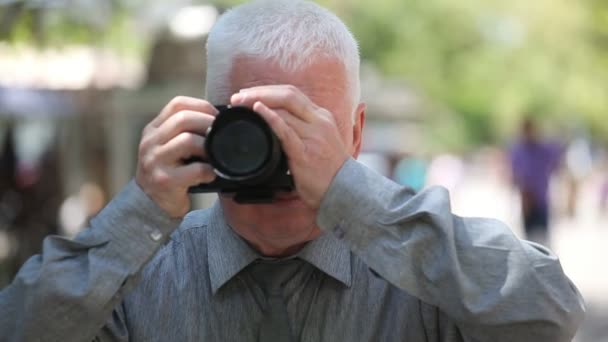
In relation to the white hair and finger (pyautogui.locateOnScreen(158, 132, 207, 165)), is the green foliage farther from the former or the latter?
finger (pyautogui.locateOnScreen(158, 132, 207, 165))

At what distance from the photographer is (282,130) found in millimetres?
1933

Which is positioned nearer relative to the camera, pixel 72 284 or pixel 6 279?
pixel 72 284

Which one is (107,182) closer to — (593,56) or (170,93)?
(170,93)

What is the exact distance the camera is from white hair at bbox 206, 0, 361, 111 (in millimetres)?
2150

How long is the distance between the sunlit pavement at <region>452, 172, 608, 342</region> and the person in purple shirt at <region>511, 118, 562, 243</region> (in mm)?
635

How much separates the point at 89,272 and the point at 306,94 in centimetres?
51

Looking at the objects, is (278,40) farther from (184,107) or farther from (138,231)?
(138,231)

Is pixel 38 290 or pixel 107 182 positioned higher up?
pixel 38 290

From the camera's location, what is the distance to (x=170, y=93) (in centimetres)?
951

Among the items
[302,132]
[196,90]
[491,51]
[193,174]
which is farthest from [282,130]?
[491,51]

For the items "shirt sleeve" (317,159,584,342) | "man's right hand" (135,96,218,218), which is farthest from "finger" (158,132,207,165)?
"shirt sleeve" (317,159,584,342)

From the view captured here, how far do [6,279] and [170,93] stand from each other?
6.64ft

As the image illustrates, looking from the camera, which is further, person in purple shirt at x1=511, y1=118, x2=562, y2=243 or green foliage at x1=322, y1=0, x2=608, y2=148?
green foliage at x1=322, y1=0, x2=608, y2=148

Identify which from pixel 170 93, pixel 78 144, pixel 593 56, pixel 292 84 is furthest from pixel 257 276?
pixel 593 56
